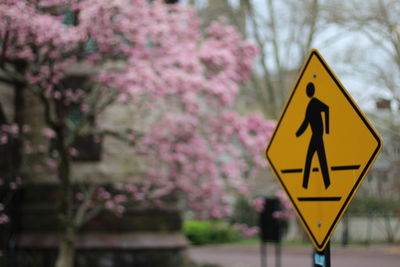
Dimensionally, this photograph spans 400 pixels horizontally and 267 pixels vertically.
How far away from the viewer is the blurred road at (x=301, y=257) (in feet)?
64.8

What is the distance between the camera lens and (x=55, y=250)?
14070mm

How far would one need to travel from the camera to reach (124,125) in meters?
14.6

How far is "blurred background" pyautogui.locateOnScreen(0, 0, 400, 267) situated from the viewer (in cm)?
1088

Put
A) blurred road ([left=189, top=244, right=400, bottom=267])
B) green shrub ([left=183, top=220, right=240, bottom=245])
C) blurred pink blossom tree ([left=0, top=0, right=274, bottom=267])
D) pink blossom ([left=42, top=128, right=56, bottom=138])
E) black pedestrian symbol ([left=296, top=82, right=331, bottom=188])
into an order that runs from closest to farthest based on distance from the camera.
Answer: black pedestrian symbol ([left=296, top=82, right=331, bottom=188]) < blurred pink blossom tree ([left=0, top=0, right=274, bottom=267]) < pink blossom ([left=42, top=128, right=56, bottom=138]) < blurred road ([left=189, top=244, right=400, bottom=267]) < green shrub ([left=183, top=220, right=240, bottom=245])

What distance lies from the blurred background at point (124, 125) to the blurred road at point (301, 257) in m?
4.62

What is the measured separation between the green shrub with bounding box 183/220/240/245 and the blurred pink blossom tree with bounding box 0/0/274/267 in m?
17.6

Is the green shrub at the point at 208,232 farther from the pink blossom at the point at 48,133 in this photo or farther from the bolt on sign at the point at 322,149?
the bolt on sign at the point at 322,149

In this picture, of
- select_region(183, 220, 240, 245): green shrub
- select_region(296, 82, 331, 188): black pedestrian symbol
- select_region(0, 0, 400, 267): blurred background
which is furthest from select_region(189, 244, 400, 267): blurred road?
select_region(296, 82, 331, 188): black pedestrian symbol

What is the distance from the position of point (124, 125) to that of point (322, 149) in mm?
10790

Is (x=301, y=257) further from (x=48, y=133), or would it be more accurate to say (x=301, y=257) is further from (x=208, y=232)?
(x=48, y=133)

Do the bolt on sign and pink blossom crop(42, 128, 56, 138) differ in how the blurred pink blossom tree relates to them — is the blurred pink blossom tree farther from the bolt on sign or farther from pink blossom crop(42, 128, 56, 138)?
the bolt on sign

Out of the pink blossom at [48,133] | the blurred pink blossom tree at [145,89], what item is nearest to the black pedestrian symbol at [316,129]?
the blurred pink blossom tree at [145,89]

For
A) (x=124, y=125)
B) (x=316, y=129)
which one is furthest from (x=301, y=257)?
(x=316, y=129)

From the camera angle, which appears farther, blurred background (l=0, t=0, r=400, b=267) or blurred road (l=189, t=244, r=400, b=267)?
blurred road (l=189, t=244, r=400, b=267)
